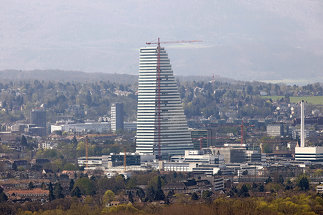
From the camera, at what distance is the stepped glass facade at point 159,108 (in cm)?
16412

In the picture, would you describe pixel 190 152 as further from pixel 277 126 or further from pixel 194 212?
pixel 194 212

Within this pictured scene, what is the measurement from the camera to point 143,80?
165250 mm

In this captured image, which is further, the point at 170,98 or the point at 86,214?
the point at 170,98

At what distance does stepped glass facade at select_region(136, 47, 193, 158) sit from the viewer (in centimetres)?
16412

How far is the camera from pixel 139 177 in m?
124

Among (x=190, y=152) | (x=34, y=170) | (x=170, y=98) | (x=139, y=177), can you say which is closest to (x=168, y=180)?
(x=139, y=177)

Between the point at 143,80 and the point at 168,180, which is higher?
the point at 143,80

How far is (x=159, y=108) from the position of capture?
16538 cm

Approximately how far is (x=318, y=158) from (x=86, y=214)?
65587 millimetres

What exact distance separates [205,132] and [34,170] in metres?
39.3

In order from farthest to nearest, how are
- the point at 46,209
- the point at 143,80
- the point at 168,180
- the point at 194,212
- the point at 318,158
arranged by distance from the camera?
the point at 143,80 < the point at 318,158 < the point at 168,180 < the point at 46,209 < the point at 194,212

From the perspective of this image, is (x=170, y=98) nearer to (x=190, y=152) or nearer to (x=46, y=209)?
(x=190, y=152)

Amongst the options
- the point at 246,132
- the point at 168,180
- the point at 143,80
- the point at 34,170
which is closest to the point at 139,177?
the point at 168,180

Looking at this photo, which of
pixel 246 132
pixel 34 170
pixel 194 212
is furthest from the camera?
pixel 246 132
